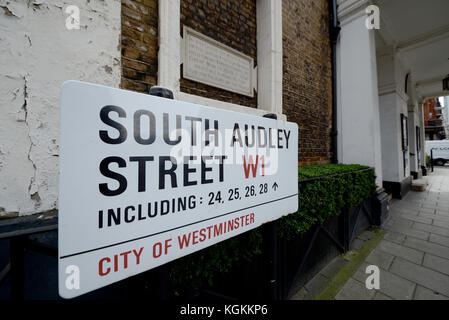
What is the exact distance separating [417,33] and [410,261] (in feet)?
23.0

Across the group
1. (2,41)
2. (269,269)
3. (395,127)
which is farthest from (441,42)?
(2,41)

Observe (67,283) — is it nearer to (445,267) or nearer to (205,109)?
(205,109)

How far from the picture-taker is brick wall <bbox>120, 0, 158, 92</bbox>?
1909 mm

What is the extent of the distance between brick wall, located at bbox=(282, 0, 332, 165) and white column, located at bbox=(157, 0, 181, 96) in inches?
90.5

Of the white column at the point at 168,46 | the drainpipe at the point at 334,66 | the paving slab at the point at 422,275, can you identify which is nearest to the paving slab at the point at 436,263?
the paving slab at the point at 422,275

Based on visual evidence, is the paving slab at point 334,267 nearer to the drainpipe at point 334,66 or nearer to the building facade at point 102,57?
the building facade at point 102,57

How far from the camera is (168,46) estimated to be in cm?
205

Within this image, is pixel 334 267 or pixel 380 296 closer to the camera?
pixel 380 296

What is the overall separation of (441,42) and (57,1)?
992cm

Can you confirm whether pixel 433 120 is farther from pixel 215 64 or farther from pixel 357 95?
pixel 215 64

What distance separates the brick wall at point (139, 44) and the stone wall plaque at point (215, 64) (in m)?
0.44

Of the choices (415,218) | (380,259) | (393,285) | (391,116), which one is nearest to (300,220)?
(393,285)

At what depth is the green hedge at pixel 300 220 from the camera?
1.36 metres

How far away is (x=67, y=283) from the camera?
1.87ft
